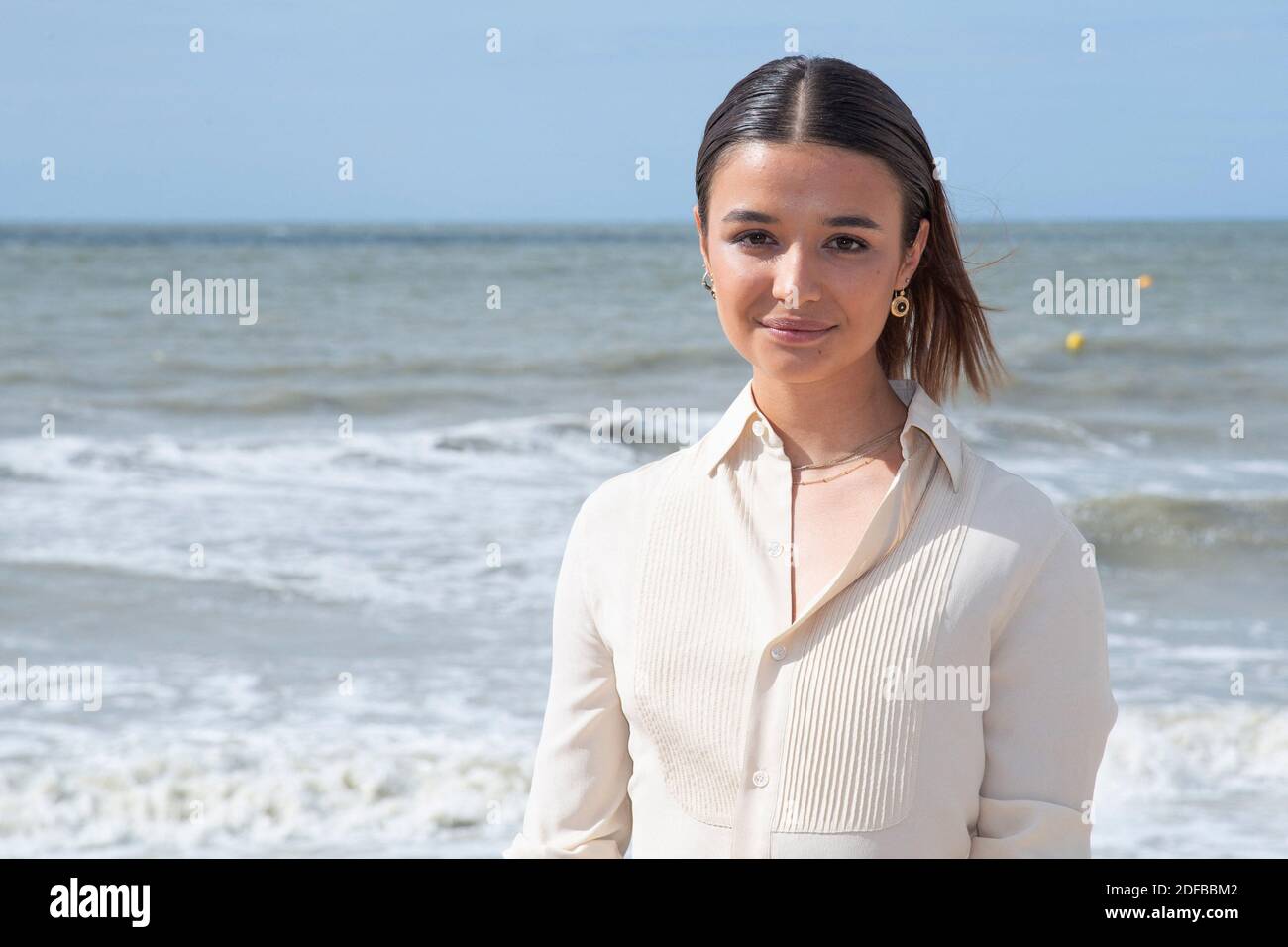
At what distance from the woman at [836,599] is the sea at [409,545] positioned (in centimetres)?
40

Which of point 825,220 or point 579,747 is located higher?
point 825,220

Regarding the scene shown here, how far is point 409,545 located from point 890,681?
23.1 feet

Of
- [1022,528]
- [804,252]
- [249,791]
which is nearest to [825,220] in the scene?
[804,252]

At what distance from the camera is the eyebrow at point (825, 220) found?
156 centimetres

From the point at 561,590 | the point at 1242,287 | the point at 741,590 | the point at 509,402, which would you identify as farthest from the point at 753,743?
the point at 1242,287

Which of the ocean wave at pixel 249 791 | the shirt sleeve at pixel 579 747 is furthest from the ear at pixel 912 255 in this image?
the ocean wave at pixel 249 791

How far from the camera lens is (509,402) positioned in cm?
1390

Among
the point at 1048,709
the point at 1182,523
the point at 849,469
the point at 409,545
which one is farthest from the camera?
the point at 1182,523

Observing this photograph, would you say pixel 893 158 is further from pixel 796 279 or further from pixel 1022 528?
pixel 1022 528

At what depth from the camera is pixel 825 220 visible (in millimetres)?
1562

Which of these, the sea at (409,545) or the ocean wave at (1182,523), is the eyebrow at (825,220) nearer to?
the sea at (409,545)

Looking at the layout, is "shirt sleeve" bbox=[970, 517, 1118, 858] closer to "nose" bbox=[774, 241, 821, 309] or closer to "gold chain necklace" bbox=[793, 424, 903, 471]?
"gold chain necklace" bbox=[793, 424, 903, 471]

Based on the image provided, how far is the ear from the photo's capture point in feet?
5.54

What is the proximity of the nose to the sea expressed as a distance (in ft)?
1.40
